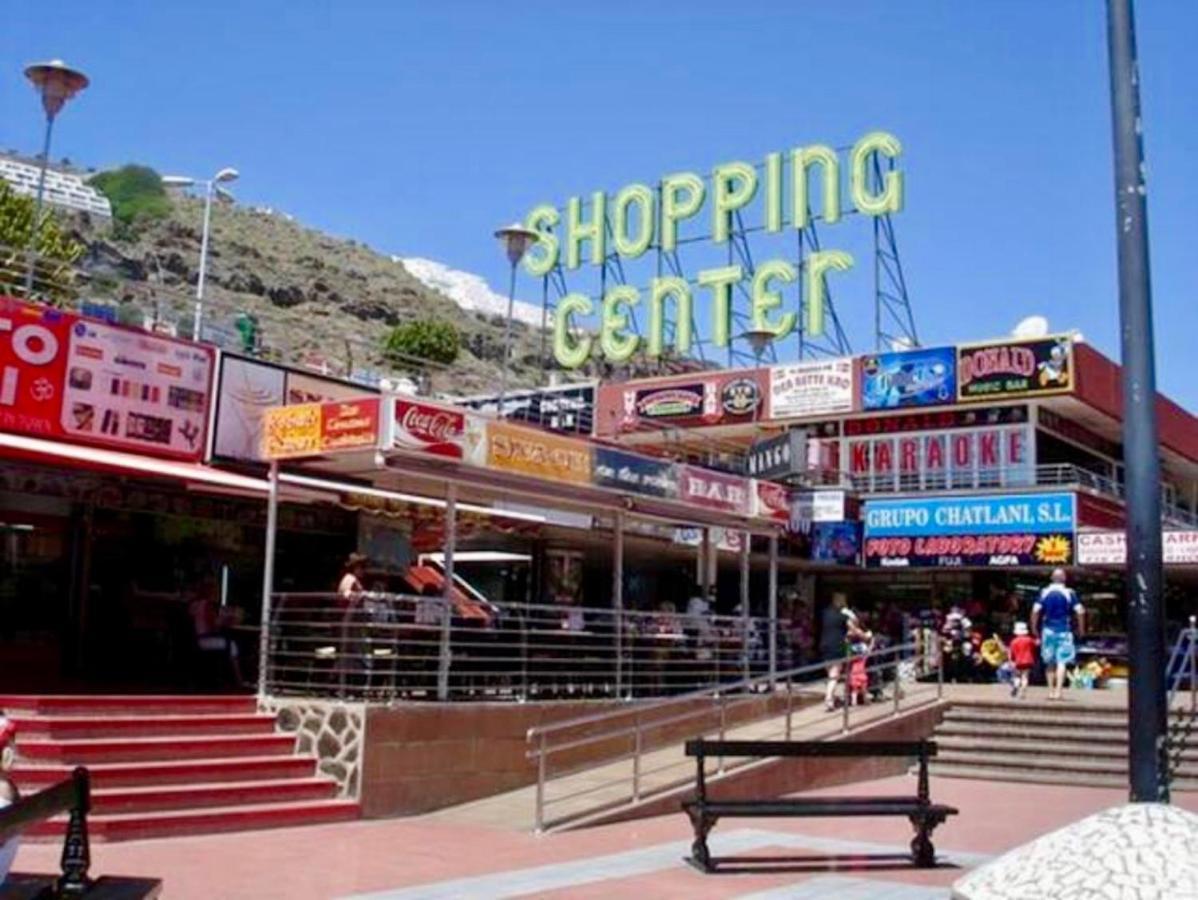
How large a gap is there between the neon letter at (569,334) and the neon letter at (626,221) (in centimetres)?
215

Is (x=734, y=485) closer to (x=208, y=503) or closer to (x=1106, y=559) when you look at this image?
(x=208, y=503)

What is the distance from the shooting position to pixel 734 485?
17766 millimetres

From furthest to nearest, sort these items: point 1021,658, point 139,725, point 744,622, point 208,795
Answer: point 1021,658 < point 744,622 < point 139,725 < point 208,795

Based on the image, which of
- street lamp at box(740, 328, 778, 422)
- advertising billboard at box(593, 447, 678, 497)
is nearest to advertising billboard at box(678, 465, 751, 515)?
advertising billboard at box(593, 447, 678, 497)

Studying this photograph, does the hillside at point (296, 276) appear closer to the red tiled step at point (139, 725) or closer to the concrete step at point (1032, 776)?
the concrete step at point (1032, 776)

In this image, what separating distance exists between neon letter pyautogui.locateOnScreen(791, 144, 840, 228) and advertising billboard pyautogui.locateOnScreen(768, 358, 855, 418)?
778cm

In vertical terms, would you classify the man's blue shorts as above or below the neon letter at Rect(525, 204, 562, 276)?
below

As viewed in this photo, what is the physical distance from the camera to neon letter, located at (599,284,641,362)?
43594 millimetres

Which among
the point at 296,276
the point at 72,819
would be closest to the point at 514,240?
the point at 72,819

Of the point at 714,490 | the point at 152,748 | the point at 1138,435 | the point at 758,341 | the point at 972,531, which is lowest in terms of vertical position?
the point at 152,748

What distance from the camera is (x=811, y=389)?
110 ft

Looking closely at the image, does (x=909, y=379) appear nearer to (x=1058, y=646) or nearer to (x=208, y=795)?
(x=1058, y=646)

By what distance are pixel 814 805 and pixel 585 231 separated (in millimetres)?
37111

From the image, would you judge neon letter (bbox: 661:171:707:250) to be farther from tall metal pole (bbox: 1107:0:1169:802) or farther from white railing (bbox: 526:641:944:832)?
tall metal pole (bbox: 1107:0:1169:802)
